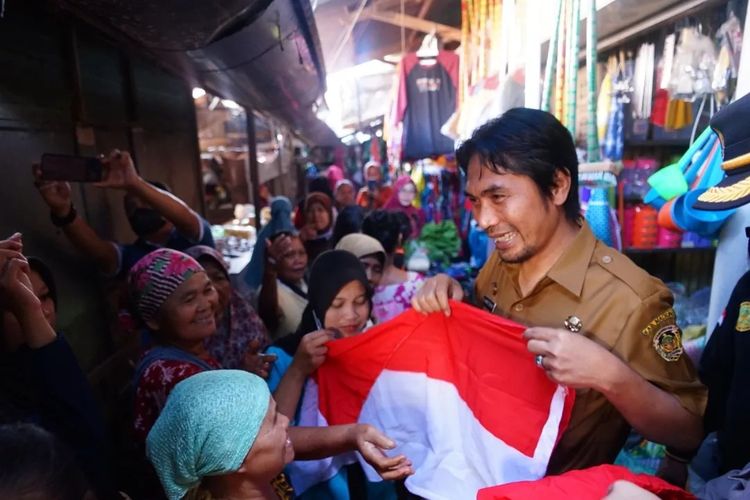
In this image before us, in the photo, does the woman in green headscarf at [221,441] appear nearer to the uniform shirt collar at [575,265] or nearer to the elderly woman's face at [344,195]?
the uniform shirt collar at [575,265]

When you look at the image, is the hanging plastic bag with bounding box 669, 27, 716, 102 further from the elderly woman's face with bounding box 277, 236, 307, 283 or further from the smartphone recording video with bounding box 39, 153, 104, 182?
the smartphone recording video with bounding box 39, 153, 104, 182

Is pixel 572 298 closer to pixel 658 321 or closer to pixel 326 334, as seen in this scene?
pixel 658 321

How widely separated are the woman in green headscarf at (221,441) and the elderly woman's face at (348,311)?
2.73ft

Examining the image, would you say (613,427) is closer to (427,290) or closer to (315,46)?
(427,290)

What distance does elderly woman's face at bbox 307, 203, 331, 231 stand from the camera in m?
4.67

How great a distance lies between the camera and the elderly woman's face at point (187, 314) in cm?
192

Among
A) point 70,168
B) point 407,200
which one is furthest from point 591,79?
point 407,200

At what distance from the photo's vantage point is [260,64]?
8.14 feet

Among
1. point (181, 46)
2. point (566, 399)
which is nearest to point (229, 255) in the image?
point (181, 46)

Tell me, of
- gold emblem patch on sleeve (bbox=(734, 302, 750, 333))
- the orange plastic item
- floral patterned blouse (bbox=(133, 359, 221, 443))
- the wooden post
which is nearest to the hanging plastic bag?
the orange plastic item

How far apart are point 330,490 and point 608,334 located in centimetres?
118

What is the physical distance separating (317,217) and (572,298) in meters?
3.45

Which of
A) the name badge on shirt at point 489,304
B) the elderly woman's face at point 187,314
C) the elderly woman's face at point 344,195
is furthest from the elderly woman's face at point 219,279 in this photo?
the elderly woman's face at point 344,195

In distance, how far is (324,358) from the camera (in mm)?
1803
